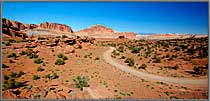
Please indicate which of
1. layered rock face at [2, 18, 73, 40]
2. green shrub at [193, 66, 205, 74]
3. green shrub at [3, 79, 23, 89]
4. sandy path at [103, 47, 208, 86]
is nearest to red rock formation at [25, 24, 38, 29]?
layered rock face at [2, 18, 73, 40]

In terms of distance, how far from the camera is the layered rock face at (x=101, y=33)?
6992 millimetres

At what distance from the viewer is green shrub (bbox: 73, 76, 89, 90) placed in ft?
22.4

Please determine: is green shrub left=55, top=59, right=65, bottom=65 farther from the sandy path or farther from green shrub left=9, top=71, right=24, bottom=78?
the sandy path

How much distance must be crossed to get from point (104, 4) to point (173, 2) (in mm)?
1413

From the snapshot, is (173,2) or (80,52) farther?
(80,52)

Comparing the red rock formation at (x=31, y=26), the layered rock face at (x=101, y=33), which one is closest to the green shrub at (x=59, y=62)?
the layered rock face at (x=101, y=33)

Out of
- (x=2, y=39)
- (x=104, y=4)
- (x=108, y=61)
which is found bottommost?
(x=108, y=61)

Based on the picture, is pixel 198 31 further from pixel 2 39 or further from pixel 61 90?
pixel 2 39

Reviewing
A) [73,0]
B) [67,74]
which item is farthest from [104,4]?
[67,74]

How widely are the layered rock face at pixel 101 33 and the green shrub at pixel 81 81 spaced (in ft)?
3.07

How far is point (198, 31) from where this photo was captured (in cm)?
692

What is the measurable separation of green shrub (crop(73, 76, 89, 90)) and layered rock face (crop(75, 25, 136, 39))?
93 centimetres

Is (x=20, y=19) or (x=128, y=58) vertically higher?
(x=20, y=19)

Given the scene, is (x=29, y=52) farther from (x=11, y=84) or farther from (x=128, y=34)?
(x=128, y=34)
